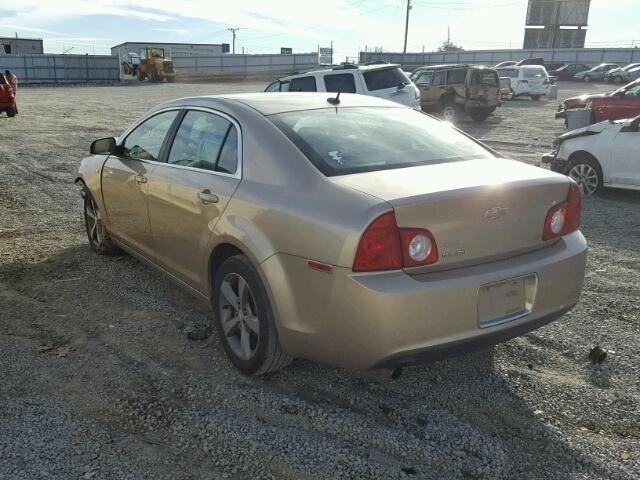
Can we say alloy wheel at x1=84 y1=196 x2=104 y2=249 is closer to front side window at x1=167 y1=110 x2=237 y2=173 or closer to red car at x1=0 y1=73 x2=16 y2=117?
front side window at x1=167 y1=110 x2=237 y2=173

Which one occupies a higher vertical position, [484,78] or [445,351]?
[484,78]

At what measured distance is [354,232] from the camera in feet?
8.70

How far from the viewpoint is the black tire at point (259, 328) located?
3158 mm

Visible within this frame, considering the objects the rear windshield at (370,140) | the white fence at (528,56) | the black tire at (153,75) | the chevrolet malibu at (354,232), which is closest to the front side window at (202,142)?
the chevrolet malibu at (354,232)

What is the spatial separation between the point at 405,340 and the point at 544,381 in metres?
1.20

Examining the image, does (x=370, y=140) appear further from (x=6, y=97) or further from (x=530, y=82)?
(x=530, y=82)

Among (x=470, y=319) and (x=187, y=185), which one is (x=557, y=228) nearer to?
(x=470, y=319)

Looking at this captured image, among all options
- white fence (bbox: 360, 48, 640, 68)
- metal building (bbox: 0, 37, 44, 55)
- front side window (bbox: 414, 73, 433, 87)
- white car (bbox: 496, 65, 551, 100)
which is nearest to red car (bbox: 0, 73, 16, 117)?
front side window (bbox: 414, 73, 433, 87)

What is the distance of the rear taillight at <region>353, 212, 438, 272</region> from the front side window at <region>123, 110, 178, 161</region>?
2.26 metres

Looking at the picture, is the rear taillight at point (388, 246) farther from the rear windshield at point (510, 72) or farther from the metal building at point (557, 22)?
the metal building at point (557, 22)

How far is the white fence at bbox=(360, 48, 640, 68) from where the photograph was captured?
2239 inches

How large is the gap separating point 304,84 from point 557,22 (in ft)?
275

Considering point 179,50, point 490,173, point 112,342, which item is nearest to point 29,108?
point 112,342

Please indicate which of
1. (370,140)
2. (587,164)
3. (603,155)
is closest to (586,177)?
(587,164)
